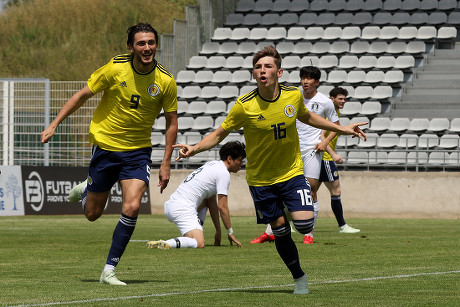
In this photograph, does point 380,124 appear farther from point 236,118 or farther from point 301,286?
point 301,286

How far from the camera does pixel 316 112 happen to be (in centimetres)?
1482

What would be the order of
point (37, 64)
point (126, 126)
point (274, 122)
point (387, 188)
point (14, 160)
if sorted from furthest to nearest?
point (37, 64)
point (14, 160)
point (387, 188)
point (126, 126)
point (274, 122)

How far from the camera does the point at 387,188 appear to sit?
24.2m

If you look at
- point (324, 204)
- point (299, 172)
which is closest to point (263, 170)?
point (299, 172)

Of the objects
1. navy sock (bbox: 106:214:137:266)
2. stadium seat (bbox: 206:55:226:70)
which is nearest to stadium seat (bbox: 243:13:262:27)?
stadium seat (bbox: 206:55:226:70)

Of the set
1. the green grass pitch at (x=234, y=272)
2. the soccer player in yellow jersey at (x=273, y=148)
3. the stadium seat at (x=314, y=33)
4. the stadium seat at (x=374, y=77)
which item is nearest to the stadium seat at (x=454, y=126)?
the stadium seat at (x=374, y=77)

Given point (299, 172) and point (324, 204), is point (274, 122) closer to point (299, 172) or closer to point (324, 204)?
point (299, 172)

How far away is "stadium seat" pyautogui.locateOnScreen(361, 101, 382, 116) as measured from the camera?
1131 inches

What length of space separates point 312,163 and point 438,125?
12.7 meters

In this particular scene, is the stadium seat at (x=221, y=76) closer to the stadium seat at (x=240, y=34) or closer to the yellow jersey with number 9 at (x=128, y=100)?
the stadium seat at (x=240, y=34)

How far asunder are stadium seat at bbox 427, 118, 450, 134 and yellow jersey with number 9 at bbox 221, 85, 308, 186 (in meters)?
19.1

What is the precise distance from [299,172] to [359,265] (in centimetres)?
245

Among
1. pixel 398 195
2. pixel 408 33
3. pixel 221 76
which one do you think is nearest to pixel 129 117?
pixel 398 195

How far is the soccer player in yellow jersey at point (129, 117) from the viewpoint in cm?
937
